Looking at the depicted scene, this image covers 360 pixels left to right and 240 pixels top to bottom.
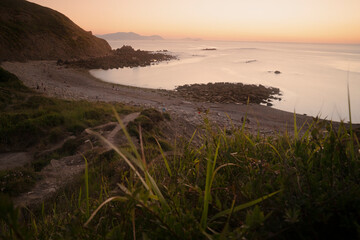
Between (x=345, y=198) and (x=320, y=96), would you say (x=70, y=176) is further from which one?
(x=320, y=96)

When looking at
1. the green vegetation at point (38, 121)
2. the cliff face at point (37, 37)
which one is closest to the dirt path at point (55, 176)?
the green vegetation at point (38, 121)

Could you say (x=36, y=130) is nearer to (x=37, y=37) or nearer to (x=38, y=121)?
(x=38, y=121)

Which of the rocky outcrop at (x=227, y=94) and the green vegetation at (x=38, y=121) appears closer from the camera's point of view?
the green vegetation at (x=38, y=121)

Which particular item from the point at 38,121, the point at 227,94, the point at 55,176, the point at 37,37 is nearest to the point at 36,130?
the point at 38,121

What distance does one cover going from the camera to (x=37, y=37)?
40344 mm

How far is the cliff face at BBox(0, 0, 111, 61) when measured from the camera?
116ft

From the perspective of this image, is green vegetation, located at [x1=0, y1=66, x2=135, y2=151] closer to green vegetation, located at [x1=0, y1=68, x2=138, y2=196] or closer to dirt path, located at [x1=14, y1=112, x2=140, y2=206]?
green vegetation, located at [x1=0, y1=68, x2=138, y2=196]

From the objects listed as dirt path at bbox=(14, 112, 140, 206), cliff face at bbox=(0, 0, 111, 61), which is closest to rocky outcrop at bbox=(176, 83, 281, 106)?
dirt path at bbox=(14, 112, 140, 206)

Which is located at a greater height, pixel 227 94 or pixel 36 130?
pixel 36 130

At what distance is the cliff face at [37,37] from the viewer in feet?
116

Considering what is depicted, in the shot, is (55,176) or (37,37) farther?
(37,37)

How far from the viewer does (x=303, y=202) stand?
103 centimetres

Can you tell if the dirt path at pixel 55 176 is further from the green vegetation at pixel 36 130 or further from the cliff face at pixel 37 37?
the cliff face at pixel 37 37

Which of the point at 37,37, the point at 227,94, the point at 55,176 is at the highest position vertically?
the point at 37,37
